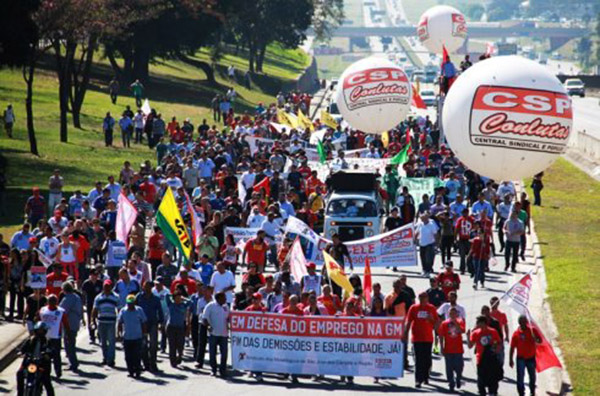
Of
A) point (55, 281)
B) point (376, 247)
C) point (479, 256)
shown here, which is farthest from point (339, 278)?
point (479, 256)

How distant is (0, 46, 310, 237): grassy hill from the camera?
147 feet

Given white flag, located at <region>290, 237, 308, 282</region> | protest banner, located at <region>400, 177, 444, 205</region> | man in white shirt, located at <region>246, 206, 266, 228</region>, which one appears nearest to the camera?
white flag, located at <region>290, 237, 308, 282</region>

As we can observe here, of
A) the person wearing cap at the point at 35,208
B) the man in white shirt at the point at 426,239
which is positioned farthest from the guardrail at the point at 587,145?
the person wearing cap at the point at 35,208

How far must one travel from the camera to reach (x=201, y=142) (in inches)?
1764

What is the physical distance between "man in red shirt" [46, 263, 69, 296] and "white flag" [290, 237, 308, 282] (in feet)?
12.5

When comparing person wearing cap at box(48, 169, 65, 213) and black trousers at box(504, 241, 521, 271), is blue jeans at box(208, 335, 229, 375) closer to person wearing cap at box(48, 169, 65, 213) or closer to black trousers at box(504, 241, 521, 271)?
black trousers at box(504, 241, 521, 271)

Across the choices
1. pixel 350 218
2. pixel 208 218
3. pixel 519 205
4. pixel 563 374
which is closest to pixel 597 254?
pixel 519 205

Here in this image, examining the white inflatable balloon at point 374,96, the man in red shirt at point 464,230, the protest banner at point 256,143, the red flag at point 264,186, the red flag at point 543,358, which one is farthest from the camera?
the protest banner at point 256,143

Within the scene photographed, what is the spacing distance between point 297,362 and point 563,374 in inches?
158

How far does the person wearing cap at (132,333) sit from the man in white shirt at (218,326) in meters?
0.97

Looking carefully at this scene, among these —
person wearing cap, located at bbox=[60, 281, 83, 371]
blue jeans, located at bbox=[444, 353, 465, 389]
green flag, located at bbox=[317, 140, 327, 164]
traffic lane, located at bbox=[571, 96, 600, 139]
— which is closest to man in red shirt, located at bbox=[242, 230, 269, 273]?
person wearing cap, located at bbox=[60, 281, 83, 371]

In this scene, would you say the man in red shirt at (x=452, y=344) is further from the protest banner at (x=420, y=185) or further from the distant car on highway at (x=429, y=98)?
the distant car on highway at (x=429, y=98)

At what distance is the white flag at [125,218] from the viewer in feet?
89.4

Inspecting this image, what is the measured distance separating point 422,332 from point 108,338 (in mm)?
4871
